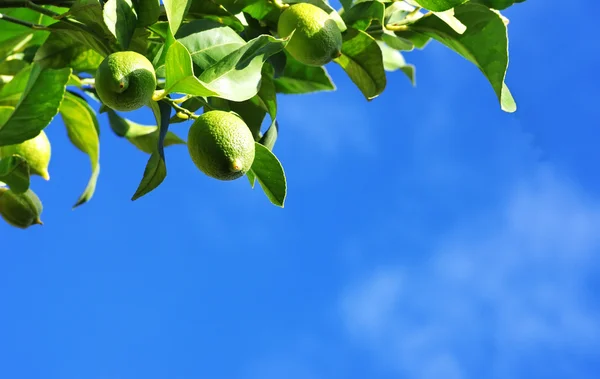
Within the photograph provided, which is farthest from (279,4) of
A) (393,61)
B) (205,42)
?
(393,61)

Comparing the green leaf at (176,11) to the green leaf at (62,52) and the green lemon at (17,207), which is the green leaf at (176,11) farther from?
the green lemon at (17,207)

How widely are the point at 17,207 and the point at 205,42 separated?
0.78m

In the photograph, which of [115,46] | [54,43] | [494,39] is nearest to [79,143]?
[54,43]

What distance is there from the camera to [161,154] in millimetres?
1709

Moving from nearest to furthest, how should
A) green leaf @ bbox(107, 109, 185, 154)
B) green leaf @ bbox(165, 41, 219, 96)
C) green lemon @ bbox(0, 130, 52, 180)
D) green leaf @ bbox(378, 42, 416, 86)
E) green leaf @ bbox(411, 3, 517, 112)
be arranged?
green leaf @ bbox(165, 41, 219, 96)
green leaf @ bbox(411, 3, 517, 112)
green lemon @ bbox(0, 130, 52, 180)
green leaf @ bbox(107, 109, 185, 154)
green leaf @ bbox(378, 42, 416, 86)

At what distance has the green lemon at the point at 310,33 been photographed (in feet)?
5.23

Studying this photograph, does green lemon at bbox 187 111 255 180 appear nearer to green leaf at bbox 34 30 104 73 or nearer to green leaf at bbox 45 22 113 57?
green leaf at bbox 45 22 113 57

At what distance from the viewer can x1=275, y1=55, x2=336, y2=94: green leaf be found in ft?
6.96

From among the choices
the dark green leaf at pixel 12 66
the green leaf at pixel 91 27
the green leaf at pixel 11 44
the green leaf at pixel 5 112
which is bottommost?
the green leaf at pixel 5 112

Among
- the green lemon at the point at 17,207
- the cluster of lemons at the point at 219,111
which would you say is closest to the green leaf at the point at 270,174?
→ the cluster of lemons at the point at 219,111

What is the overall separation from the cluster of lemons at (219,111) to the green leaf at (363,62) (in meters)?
0.18

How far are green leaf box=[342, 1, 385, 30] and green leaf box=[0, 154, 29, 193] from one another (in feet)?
2.75

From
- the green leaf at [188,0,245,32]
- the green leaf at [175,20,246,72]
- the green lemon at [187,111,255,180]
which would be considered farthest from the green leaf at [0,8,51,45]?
the green lemon at [187,111,255,180]

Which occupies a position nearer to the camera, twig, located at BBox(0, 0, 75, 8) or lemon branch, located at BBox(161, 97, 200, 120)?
lemon branch, located at BBox(161, 97, 200, 120)
